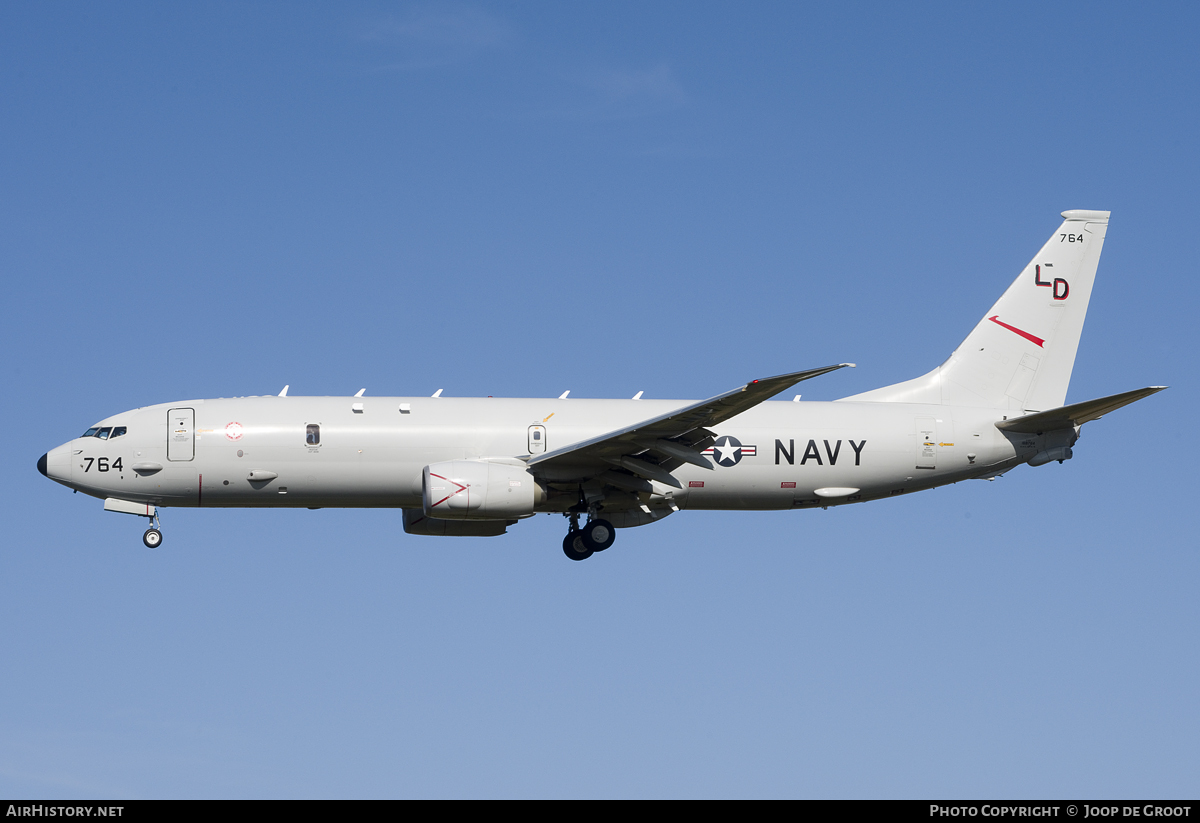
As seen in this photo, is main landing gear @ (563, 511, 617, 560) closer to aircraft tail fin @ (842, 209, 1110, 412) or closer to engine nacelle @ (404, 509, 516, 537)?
engine nacelle @ (404, 509, 516, 537)

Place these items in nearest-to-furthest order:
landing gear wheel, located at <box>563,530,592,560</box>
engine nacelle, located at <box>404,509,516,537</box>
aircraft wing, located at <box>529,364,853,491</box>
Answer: aircraft wing, located at <box>529,364,853,491</box> → landing gear wheel, located at <box>563,530,592,560</box> → engine nacelle, located at <box>404,509,516,537</box>

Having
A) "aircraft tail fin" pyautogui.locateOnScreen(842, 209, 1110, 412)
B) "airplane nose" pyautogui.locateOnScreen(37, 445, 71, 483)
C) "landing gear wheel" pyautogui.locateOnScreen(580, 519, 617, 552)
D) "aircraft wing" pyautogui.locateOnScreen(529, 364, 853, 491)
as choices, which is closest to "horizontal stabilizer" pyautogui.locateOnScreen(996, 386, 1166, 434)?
"aircraft tail fin" pyautogui.locateOnScreen(842, 209, 1110, 412)

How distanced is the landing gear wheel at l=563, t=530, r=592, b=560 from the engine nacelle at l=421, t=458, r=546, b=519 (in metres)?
2.01

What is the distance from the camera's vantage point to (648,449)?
129 feet

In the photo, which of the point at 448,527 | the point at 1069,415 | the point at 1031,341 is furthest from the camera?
the point at 1031,341

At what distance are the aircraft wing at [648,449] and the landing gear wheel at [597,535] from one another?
1.46 m

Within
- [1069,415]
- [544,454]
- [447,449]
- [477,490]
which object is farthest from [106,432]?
[1069,415]

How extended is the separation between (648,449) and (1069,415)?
41.3 feet

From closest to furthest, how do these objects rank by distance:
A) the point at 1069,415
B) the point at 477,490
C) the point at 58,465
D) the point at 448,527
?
the point at 477,490 < the point at 58,465 < the point at 1069,415 < the point at 448,527

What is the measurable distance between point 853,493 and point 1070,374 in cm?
915

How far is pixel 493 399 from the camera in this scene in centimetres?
4231

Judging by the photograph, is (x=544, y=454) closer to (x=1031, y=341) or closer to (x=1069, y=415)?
(x=1069, y=415)

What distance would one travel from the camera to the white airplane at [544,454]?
130 ft

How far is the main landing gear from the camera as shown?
4138 cm
